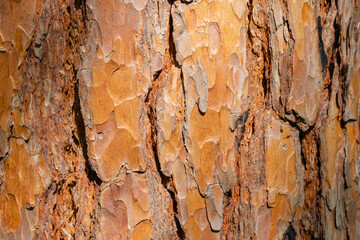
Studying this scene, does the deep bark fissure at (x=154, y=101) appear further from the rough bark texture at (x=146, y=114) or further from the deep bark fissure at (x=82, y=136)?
the deep bark fissure at (x=82, y=136)

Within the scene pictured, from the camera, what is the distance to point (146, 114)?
26.6 inches

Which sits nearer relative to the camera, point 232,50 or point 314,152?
point 232,50

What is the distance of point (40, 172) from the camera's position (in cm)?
66

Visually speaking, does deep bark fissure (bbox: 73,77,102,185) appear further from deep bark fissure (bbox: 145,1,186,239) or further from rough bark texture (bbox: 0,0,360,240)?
deep bark fissure (bbox: 145,1,186,239)

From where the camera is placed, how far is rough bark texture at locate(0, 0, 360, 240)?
2.10 ft

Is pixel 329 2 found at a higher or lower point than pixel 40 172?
higher

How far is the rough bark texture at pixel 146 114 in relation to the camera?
639 mm

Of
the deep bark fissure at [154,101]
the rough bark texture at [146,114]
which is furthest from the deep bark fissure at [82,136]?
the deep bark fissure at [154,101]

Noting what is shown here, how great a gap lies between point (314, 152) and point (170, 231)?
361 mm

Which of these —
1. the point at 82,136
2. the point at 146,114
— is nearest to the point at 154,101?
the point at 146,114

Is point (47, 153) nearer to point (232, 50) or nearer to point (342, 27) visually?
point (232, 50)

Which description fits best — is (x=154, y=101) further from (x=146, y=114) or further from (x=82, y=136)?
Result: (x=82, y=136)

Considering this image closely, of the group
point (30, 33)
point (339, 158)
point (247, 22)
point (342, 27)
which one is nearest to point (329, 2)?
point (342, 27)

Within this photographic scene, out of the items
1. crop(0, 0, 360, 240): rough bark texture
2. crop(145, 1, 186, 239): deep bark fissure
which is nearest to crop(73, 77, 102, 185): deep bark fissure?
crop(0, 0, 360, 240): rough bark texture
